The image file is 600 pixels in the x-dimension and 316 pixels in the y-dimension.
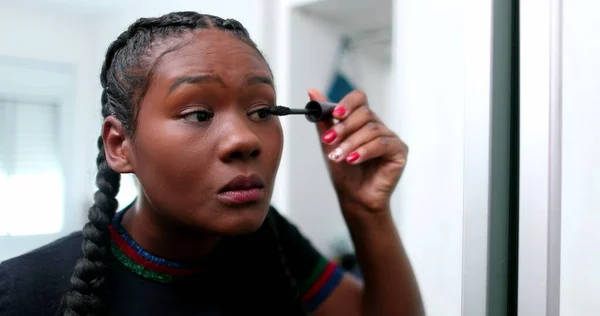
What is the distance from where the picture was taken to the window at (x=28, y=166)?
0.62m

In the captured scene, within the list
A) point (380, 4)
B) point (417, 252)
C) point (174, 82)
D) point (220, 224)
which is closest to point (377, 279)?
point (417, 252)

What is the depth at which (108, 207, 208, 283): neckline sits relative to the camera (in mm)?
543

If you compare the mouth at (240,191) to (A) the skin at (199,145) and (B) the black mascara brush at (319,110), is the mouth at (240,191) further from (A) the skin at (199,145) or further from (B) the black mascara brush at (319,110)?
(B) the black mascara brush at (319,110)

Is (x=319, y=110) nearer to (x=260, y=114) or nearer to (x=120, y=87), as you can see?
(x=260, y=114)

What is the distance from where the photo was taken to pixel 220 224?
460 mm

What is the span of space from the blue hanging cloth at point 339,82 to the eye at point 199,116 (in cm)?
57

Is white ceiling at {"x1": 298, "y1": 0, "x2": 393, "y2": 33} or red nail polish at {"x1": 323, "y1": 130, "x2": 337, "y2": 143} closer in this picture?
red nail polish at {"x1": 323, "y1": 130, "x2": 337, "y2": 143}

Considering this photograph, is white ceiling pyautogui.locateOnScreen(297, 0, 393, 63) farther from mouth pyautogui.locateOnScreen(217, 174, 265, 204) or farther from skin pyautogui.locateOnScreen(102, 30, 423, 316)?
mouth pyautogui.locateOnScreen(217, 174, 265, 204)

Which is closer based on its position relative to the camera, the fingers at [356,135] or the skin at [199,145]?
the skin at [199,145]

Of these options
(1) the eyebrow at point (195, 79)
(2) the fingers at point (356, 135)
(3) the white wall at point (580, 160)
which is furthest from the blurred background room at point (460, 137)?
(1) the eyebrow at point (195, 79)

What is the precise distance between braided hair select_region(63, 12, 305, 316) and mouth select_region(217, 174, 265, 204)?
0.12 meters

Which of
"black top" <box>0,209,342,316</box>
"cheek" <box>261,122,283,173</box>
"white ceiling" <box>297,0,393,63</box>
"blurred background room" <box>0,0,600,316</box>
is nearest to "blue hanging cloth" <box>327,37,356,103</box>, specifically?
"white ceiling" <box>297,0,393,63</box>

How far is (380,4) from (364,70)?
21 centimetres

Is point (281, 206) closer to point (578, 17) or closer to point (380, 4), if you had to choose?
point (380, 4)
